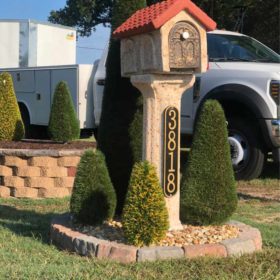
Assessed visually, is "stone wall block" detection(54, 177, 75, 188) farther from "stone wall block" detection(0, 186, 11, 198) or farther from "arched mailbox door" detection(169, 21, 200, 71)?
"arched mailbox door" detection(169, 21, 200, 71)

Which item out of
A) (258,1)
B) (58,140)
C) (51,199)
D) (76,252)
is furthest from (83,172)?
(258,1)

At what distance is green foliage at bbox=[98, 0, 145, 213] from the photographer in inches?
196

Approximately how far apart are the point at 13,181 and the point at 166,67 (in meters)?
3.60

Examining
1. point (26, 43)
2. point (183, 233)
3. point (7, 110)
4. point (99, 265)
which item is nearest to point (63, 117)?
point (7, 110)

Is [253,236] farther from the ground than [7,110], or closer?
closer

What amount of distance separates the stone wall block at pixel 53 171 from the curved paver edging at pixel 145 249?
2500mm

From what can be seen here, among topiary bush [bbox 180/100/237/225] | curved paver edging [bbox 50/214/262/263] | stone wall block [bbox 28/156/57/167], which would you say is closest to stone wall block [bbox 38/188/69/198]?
stone wall block [bbox 28/156/57/167]

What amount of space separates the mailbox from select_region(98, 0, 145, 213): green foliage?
1.80 feet

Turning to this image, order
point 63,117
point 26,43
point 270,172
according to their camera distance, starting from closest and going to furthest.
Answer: point 63,117 → point 270,172 → point 26,43

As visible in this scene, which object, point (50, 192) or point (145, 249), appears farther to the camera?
point (50, 192)

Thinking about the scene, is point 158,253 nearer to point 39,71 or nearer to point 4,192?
point 4,192

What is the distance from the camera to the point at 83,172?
472 centimetres

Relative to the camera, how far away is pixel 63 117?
25.4 ft

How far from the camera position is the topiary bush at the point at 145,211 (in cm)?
407
